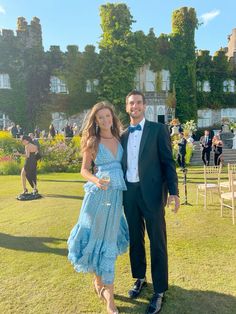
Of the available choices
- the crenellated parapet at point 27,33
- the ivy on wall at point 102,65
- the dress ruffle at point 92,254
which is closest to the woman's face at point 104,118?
the dress ruffle at point 92,254

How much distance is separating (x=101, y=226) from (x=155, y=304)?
3.46ft

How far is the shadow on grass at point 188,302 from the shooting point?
341 centimetres

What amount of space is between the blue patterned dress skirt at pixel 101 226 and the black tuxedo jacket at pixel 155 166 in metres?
0.22

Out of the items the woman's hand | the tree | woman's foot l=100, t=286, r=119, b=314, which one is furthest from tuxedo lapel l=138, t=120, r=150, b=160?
the tree

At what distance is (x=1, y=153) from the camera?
Result: 1742 cm

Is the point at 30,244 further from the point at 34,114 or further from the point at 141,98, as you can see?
the point at 34,114

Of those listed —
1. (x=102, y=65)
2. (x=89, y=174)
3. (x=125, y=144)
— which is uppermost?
(x=102, y=65)

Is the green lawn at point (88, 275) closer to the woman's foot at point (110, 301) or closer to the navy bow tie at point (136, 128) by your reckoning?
the woman's foot at point (110, 301)

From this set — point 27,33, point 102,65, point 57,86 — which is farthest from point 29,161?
point 27,33

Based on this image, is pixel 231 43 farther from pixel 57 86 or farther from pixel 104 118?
pixel 104 118

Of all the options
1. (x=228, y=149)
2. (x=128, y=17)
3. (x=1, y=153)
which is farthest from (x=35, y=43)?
(x=228, y=149)

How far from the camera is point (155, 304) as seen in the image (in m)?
3.39

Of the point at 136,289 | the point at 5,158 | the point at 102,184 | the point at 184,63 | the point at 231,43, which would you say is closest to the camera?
the point at 102,184

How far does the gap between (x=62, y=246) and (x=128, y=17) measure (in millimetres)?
25639
